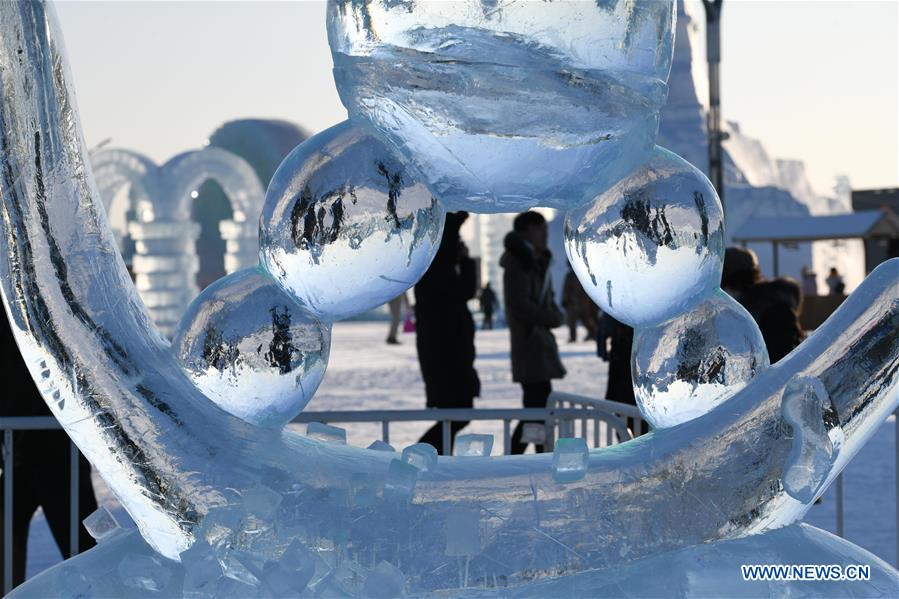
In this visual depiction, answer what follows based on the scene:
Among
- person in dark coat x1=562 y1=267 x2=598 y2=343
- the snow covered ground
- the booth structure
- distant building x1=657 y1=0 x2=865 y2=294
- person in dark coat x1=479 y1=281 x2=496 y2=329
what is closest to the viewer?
the snow covered ground

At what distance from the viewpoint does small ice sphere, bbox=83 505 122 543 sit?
3.53ft

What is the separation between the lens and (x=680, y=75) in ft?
109

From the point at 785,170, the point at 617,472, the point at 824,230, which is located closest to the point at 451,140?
the point at 617,472

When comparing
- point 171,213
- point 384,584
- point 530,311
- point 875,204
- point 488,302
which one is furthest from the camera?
point 875,204

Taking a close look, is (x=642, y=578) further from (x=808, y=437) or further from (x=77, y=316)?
(x=77, y=316)

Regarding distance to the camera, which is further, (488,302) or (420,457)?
(488,302)

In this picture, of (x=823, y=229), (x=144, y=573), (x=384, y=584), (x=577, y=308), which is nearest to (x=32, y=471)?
(x=144, y=573)

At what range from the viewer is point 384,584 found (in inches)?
36.7

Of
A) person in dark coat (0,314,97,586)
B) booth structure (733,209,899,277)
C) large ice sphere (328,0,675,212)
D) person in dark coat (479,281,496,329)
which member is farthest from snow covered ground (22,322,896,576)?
booth structure (733,209,899,277)

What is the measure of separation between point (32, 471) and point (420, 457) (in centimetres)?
197

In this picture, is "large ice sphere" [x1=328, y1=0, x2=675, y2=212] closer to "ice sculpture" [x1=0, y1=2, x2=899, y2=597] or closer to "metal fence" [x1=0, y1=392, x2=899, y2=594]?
"ice sculpture" [x1=0, y1=2, x2=899, y2=597]

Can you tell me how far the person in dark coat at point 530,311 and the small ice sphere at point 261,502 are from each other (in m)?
3.18

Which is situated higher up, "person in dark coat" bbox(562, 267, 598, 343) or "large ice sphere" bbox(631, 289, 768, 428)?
"large ice sphere" bbox(631, 289, 768, 428)

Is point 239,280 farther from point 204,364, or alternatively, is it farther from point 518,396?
point 518,396
